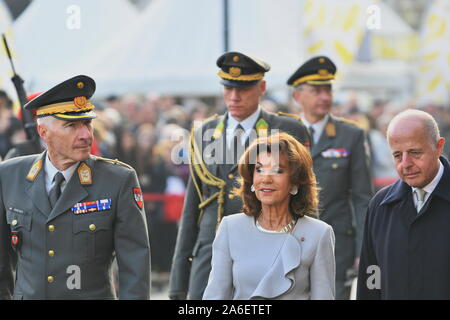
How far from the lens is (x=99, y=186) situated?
594 centimetres

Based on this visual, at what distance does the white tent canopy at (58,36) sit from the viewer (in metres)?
13.1

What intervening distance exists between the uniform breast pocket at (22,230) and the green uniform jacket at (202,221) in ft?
5.59

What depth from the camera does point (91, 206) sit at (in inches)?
231

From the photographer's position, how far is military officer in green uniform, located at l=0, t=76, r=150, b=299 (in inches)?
226

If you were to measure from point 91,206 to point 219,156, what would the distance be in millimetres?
1825

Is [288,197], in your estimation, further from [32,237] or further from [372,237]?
[32,237]

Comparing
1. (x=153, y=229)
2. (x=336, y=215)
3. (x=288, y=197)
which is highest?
(x=288, y=197)

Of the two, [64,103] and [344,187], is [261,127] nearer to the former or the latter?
→ [344,187]

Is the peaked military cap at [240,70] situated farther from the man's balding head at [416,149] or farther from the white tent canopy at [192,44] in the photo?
the white tent canopy at [192,44]

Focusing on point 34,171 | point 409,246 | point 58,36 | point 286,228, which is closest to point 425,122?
point 409,246

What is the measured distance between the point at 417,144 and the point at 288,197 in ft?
2.39
